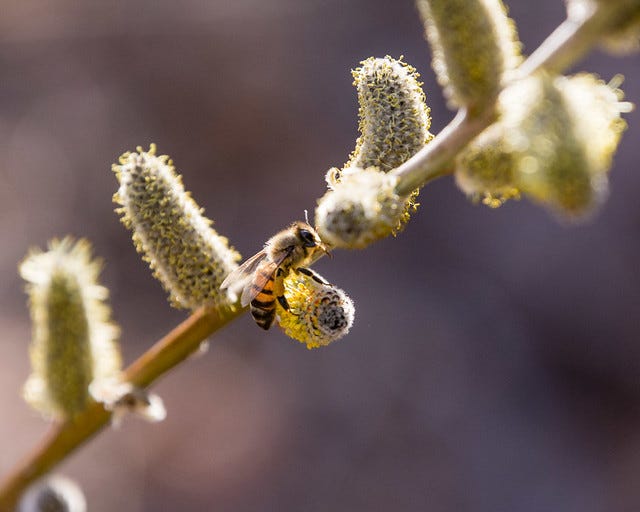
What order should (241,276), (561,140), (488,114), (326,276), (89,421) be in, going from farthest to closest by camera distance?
1. (326,276)
2. (241,276)
3. (89,421)
4. (488,114)
5. (561,140)

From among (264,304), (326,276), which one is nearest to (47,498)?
(264,304)

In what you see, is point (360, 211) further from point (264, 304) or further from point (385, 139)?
point (264, 304)

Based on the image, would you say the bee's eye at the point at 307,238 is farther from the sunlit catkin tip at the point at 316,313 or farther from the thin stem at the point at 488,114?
the thin stem at the point at 488,114

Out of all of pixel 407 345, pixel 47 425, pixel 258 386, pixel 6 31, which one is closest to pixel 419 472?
pixel 407 345

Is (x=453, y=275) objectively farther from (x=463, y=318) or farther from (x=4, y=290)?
(x=4, y=290)

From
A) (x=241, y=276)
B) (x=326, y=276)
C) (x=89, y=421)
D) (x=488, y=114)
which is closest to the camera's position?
(x=488, y=114)
